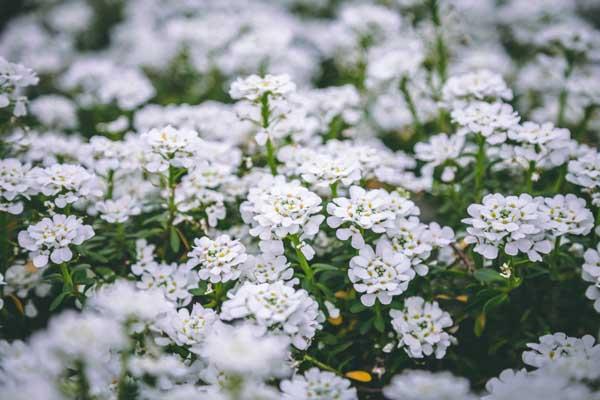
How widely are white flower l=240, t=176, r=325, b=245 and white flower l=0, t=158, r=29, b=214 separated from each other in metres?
1.12

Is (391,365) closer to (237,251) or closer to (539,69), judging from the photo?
(237,251)

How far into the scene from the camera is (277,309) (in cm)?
224

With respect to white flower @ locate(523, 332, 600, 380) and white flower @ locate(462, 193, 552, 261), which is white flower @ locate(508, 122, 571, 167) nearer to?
white flower @ locate(462, 193, 552, 261)

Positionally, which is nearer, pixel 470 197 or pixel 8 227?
pixel 8 227

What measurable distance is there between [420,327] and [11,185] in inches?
83.8

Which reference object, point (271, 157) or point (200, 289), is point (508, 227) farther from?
point (200, 289)

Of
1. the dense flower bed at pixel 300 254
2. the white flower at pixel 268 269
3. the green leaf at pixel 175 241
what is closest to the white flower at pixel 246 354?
the dense flower bed at pixel 300 254

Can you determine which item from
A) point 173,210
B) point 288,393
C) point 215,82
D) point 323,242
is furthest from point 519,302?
point 215,82

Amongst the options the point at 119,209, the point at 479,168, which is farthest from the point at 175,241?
the point at 479,168

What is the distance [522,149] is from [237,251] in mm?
1600

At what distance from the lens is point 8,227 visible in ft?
9.83

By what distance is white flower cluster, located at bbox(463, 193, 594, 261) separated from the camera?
2.49m

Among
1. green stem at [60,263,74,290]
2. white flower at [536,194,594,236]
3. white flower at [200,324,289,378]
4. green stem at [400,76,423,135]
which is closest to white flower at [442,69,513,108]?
green stem at [400,76,423,135]

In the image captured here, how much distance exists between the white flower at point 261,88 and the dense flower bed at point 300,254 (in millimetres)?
13
